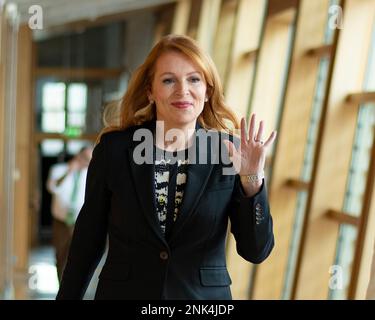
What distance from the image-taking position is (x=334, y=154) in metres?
5.25

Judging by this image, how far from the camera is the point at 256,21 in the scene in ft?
22.9

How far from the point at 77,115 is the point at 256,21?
30.8 feet

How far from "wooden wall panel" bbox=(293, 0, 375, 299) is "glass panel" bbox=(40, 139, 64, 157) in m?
11.6

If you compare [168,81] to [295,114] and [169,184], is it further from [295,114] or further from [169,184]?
[295,114]

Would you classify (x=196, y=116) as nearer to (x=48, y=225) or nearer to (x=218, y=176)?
(x=218, y=176)

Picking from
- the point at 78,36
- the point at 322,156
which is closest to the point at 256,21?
the point at 322,156

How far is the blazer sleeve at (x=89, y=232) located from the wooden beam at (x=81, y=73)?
1430 cm

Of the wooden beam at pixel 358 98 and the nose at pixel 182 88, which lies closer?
the nose at pixel 182 88

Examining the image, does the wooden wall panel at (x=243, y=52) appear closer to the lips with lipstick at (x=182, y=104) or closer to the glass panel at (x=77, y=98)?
the lips with lipstick at (x=182, y=104)

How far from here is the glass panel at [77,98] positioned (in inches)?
632

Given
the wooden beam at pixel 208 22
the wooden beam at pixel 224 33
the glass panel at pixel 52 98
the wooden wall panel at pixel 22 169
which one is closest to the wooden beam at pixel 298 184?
the wooden beam at pixel 224 33

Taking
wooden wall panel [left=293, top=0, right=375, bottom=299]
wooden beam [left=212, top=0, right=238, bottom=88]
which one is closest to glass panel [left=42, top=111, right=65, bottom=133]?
wooden beam [left=212, top=0, right=238, bottom=88]

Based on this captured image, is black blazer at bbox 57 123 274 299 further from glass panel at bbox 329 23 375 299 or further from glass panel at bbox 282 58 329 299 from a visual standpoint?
glass panel at bbox 282 58 329 299

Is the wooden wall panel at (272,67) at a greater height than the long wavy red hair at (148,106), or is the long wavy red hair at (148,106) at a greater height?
the wooden wall panel at (272,67)
